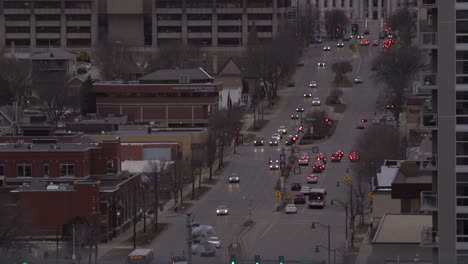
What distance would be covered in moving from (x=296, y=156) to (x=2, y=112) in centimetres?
1165

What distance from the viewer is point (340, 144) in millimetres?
60500

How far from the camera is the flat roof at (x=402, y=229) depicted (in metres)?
25.3

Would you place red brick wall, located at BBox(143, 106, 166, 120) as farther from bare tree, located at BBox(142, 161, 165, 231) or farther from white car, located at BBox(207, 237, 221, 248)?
white car, located at BBox(207, 237, 221, 248)

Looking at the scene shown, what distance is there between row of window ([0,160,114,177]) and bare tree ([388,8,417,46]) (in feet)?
145

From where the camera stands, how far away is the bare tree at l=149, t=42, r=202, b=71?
8512 centimetres

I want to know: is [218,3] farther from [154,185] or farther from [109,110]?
[154,185]

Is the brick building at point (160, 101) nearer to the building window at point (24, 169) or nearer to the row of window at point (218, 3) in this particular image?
the building window at point (24, 169)

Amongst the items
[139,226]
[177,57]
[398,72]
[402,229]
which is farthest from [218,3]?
[402,229]

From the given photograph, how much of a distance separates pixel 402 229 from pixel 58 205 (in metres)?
14.7

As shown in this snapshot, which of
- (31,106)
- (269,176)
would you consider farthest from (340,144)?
(31,106)

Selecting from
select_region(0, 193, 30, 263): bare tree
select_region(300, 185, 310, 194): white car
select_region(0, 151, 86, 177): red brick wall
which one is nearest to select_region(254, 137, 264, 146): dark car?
select_region(300, 185, 310, 194): white car

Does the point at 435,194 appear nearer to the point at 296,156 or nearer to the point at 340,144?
the point at 296,156

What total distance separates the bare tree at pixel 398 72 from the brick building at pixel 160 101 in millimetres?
7137

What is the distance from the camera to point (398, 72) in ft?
229
